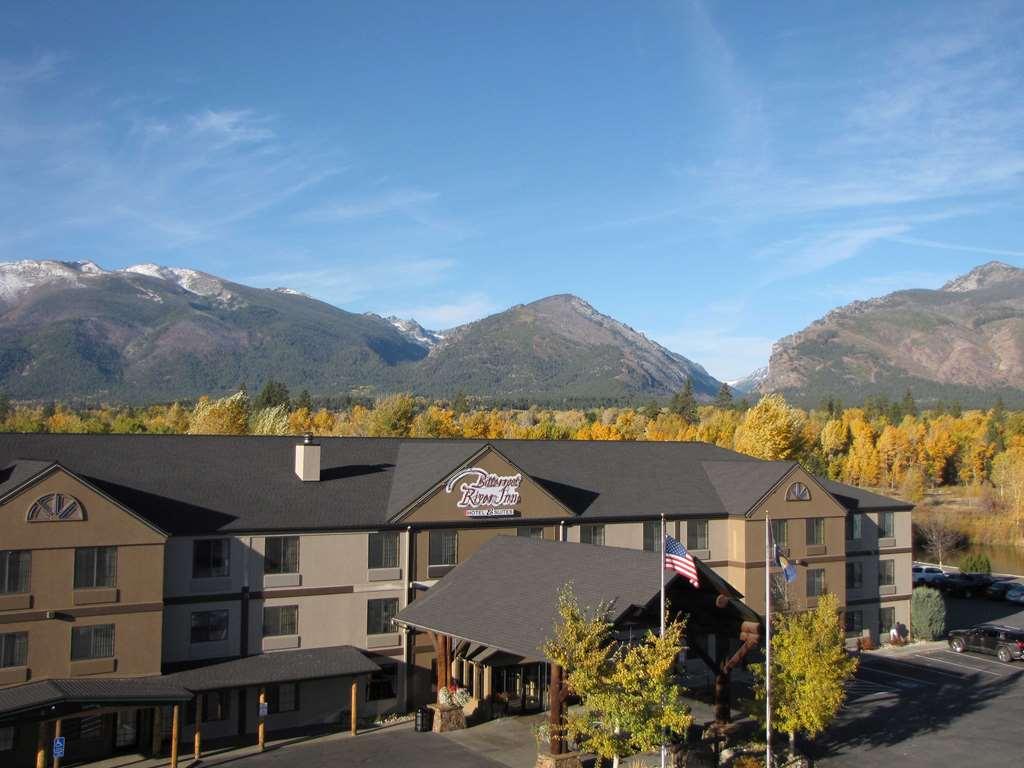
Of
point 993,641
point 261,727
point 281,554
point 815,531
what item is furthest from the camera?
point 993,641

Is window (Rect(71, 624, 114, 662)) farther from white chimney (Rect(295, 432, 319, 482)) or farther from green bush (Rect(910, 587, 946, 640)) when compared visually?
green bush (Rect(910, 587, 946, 640))

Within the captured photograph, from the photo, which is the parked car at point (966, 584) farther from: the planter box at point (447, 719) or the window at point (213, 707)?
the window at point (213, 707)

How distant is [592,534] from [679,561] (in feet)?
51.7

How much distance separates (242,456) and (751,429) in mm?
75225

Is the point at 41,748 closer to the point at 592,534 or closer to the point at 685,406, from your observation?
the point at 592,534

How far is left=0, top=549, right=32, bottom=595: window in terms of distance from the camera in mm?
28719

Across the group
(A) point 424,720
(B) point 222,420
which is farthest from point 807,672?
(B) point 222,420

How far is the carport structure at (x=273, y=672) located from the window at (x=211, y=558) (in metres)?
3.25

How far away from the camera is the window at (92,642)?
29.6 meters

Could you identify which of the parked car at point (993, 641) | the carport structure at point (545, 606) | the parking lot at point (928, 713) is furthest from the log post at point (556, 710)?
the parked car at point (993, 641)

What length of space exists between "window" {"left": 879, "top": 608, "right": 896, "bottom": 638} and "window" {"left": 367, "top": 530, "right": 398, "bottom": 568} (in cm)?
2949

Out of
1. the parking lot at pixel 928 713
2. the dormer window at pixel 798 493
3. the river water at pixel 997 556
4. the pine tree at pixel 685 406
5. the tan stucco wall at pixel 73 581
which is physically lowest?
the parking lot at pixel 928 713

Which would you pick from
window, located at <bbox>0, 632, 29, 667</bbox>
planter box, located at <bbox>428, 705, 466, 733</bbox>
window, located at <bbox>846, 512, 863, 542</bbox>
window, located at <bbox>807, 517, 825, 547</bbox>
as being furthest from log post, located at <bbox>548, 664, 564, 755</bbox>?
window, located at <bbox>846, 512, 863, 542</bbox>

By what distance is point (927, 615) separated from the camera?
50.7 metres
